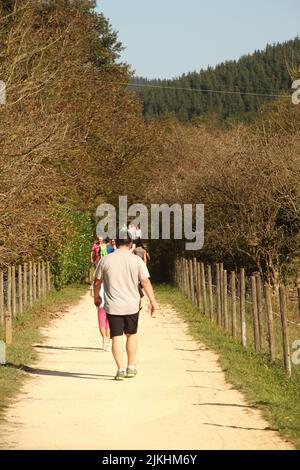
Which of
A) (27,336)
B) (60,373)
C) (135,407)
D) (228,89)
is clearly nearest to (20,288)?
(27,336)

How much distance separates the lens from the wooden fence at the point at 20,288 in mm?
21183

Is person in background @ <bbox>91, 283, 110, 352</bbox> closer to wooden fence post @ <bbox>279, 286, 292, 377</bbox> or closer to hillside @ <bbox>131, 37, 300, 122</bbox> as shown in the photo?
wooden fence post @ <bbox>279, 286, 292, 377</bbox>

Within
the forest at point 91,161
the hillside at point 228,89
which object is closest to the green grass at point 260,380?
the forest at point 91,161

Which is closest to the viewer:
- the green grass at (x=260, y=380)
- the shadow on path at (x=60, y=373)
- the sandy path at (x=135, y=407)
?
the sandy path at (x=135, y=407)

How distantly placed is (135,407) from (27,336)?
28.3 feet

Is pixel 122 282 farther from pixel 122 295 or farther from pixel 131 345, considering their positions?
pixel 131 345

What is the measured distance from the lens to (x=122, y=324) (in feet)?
43.1

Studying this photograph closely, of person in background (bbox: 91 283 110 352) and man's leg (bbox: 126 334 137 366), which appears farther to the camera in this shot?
person in background (bbox: 91 283 110 352)

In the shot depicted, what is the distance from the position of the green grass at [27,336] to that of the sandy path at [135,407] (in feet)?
0.66

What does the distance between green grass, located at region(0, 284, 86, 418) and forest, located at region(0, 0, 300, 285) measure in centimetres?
157

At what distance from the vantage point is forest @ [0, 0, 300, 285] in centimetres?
2195

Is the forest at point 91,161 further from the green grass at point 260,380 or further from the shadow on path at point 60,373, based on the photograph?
the green grass at point 260,380

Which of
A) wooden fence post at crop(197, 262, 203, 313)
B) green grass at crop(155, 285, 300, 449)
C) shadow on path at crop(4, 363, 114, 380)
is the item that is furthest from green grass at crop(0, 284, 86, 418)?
wooden fence post at crop(197, 262, 203, 313)

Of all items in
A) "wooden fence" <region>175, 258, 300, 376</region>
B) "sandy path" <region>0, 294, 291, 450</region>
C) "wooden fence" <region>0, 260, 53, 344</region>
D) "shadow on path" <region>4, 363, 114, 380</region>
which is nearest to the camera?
"sandy path" <region>0, 294, 291, 450</region>
